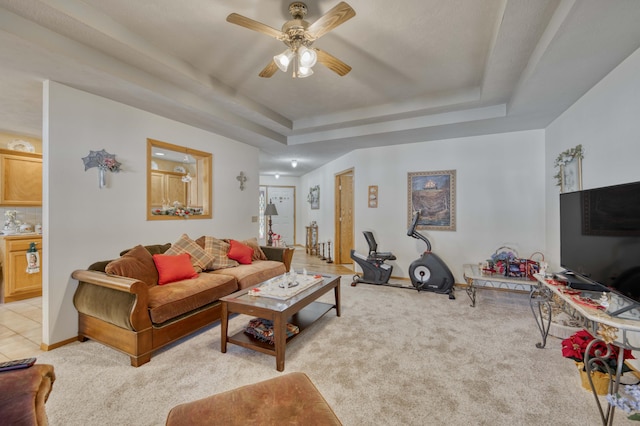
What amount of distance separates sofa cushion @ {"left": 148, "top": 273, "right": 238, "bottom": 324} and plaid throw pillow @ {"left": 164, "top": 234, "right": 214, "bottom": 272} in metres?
0.24

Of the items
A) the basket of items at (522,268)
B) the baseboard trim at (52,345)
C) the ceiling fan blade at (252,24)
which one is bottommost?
the baseboard trim at (52,345)

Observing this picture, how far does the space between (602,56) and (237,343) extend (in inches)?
146

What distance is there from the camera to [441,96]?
350 centimetres

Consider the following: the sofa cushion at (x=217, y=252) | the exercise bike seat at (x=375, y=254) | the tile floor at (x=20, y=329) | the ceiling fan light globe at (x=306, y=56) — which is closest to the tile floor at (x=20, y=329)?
the tile floor at (x=20, y=329)

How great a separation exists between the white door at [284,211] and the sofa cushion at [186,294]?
19.7ft

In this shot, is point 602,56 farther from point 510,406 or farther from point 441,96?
point 510,406

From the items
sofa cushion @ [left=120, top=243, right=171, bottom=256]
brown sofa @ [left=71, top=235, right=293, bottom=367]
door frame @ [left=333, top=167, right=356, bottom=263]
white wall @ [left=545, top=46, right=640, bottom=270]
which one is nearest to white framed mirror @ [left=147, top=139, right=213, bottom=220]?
sofa cushion @ [left=120, top=243, right=171, bottom=256]

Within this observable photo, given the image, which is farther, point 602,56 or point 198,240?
point 198,240

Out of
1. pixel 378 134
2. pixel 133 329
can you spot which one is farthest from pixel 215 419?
pixel 378 134

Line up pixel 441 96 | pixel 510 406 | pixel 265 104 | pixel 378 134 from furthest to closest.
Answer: pixel 378 134
pixel 265 104
pixel 441 96
pixel 510 406

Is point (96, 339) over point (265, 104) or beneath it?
beneath

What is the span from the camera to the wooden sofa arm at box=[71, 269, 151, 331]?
2.19m

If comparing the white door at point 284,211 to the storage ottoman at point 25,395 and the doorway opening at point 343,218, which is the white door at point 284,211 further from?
the storage ottoman at point 25,395

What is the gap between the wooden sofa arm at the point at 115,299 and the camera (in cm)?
219
